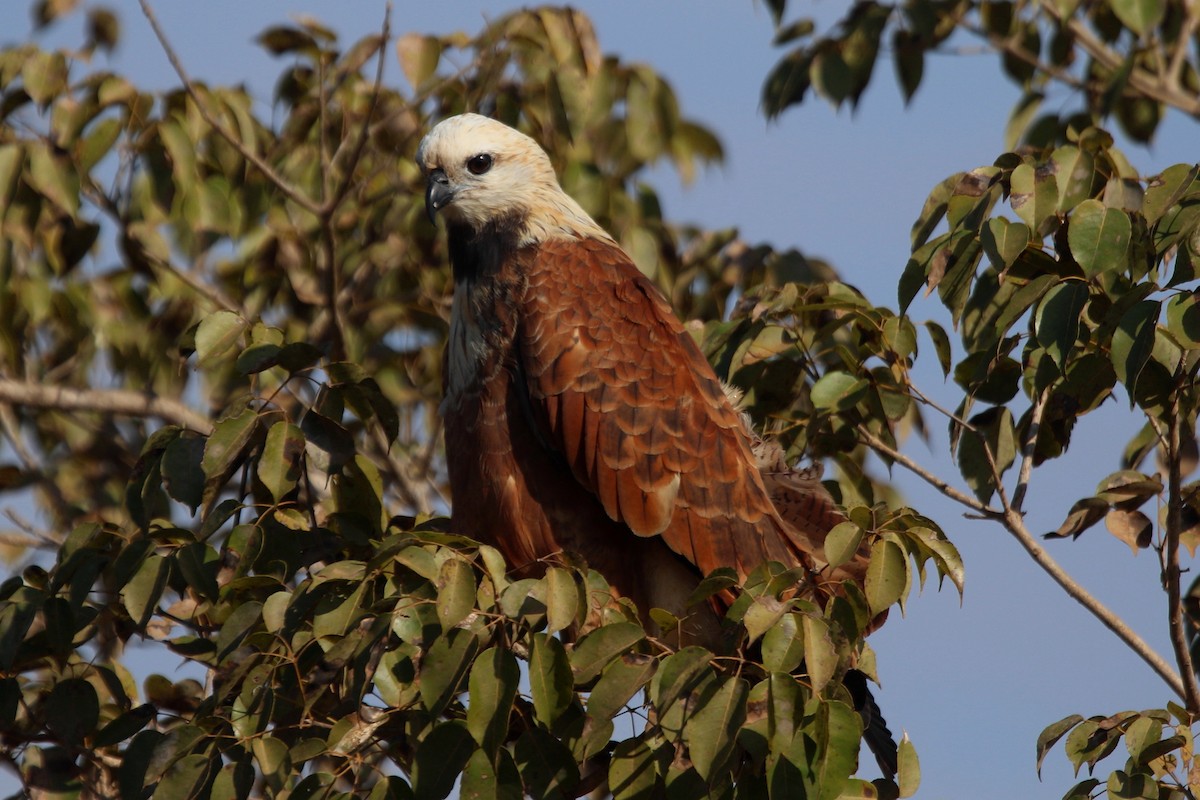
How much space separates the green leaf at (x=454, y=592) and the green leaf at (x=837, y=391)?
1199 mm

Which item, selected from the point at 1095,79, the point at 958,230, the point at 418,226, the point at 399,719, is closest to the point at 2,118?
the point at 418,226

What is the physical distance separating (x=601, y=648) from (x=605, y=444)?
3.67 ft

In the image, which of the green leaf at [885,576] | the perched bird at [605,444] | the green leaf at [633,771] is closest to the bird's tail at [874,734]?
the perched bird at [605,444]

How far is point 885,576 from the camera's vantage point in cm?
251

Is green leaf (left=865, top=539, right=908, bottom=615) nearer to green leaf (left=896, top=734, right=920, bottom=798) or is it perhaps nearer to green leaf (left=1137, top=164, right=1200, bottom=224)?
green leaf (left=896, top=734, right=920, bottom=798)

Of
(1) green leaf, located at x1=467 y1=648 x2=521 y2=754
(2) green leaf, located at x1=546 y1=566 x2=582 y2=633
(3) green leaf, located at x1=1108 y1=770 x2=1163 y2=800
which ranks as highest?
(3) green leaf, located at x1=1108 y1=770 x2=1163 y2=800

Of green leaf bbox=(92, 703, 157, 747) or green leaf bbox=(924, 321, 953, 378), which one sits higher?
green leaf bbox=(924, 321, 953, 378)

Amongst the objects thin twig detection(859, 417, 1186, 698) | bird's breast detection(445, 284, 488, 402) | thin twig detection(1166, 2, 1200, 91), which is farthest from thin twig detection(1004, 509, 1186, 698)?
thin twig detection(1166, 2, 1200, 91)

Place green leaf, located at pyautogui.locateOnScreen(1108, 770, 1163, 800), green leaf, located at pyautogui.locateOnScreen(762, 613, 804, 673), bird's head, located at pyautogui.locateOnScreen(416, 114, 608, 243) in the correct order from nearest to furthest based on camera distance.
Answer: green leaf, located at pyautogui.locateOnScreen(762, 613, 804, 673), green leaf, located at pyautogui.locateOnScreen(1108, 770, 1163, 800), bird's head, located at pyautogui.locateOnScreen(416, 114, 608, 243)

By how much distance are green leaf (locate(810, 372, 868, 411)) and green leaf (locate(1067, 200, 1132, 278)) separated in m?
0.75

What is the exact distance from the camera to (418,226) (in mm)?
4879

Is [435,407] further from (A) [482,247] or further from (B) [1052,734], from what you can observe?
(B) [1052,734]

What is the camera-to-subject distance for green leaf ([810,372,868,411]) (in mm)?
3289

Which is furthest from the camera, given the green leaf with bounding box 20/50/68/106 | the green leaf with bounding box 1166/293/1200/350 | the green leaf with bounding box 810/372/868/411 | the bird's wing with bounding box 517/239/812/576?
the green leaf with bounding box 20/50/68/106
